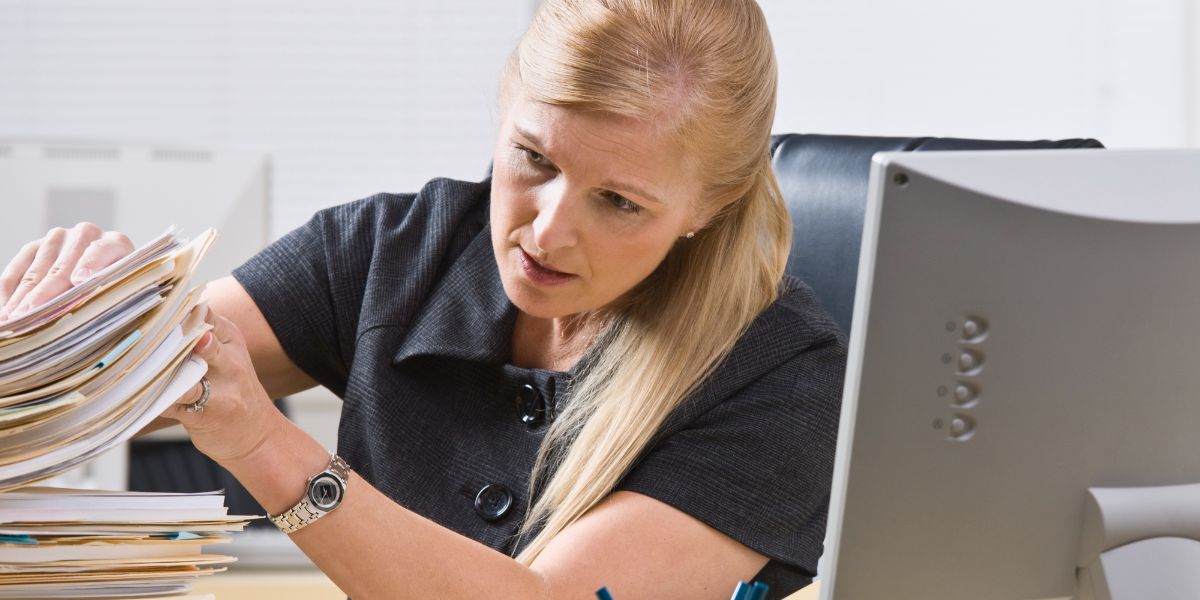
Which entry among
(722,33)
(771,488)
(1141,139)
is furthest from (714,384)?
(1141,139)

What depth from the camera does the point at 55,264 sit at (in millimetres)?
857

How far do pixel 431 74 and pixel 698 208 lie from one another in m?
1.83

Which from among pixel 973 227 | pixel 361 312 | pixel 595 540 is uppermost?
pixel 973 227

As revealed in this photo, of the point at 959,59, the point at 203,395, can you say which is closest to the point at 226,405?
the point at 203,395

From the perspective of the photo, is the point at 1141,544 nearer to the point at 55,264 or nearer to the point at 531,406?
the point at 531,406

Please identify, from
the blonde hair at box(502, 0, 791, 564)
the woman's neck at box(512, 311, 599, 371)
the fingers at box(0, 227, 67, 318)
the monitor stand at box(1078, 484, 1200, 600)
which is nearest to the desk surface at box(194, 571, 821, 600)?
the woman's neck at box(512, 311, 599, 371)

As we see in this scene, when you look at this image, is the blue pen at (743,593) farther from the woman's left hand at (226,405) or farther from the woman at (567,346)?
the woman's left hand at (226,405)

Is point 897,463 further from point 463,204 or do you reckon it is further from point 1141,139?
point 1141,139

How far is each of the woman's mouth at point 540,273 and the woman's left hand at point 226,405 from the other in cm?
36

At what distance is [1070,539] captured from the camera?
29.3 inches

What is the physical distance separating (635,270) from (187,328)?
1.68ft

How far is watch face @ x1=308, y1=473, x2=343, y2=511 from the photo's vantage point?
0.82m

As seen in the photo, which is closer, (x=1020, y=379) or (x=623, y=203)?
(x=1020, y=379)

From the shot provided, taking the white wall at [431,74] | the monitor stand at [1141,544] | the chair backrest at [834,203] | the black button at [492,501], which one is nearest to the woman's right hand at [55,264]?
the black button at [492,501]
